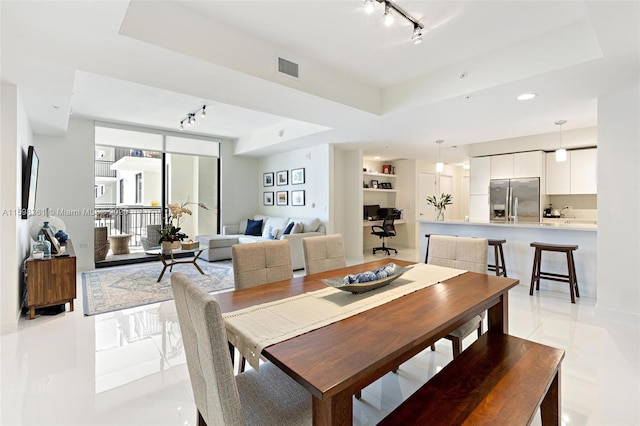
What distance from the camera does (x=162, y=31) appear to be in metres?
2.29

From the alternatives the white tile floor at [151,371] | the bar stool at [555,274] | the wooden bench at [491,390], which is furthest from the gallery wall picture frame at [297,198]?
the wooden bench at [491,390]

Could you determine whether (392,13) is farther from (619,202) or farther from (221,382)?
(619,202)

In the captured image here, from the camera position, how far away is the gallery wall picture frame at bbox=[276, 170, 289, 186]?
23.7ft

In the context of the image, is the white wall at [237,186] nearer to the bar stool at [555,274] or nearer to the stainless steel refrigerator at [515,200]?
the stainless steel refrigerator at [515,200]

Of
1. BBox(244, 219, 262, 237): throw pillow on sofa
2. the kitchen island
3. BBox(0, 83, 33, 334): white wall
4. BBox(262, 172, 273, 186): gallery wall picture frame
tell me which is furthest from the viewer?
BBox(262, 172, 273, 186): gallery wall picture frame

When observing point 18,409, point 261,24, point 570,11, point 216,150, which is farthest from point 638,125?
point 216,150

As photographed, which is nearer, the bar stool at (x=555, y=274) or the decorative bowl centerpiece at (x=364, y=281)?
the decorative bowl centerpiece at (x=364, y=281)

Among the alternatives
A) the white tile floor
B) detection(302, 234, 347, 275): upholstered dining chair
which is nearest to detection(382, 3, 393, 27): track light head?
detection(302, 234, 347, 275): upholstered dining chair

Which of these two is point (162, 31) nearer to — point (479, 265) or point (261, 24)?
point (261, 24)

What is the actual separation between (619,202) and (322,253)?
325 cm

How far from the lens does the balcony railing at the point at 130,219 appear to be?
22.0ft

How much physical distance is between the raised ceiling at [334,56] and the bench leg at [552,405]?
226cm

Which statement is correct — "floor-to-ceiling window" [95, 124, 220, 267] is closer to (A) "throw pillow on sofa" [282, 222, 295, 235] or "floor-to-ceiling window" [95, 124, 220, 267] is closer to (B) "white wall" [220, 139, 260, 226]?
(B) "white wall" [220, 139, 260, 226]

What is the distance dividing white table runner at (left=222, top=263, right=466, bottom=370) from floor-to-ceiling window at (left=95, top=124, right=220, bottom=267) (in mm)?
5292
